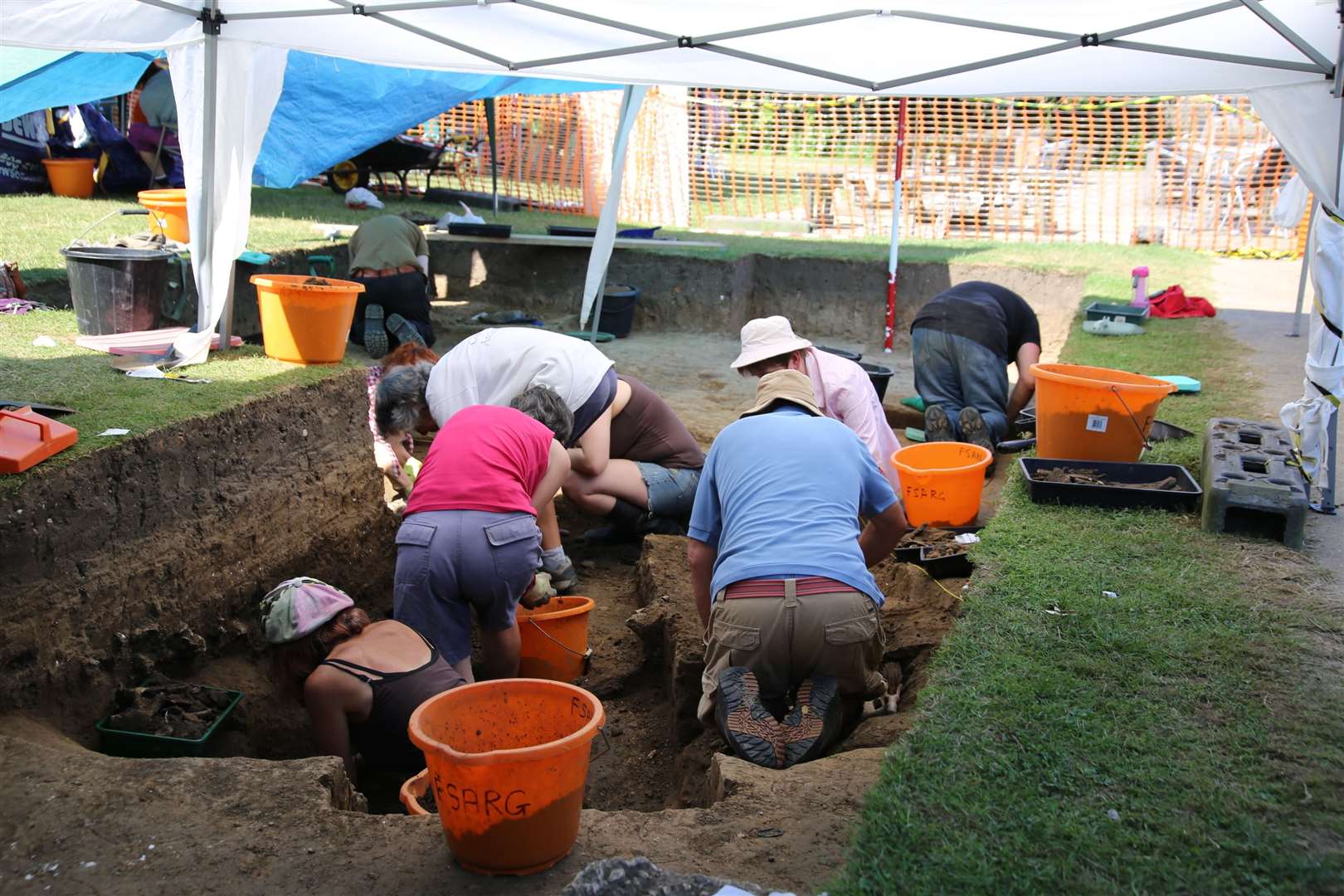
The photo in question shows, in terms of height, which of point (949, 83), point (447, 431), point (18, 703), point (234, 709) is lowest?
point (234, 709)

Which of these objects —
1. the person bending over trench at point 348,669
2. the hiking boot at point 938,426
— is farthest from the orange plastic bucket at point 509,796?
the hiking boot at point 938,426

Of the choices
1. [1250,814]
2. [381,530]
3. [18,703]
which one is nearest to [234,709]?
[18,703]

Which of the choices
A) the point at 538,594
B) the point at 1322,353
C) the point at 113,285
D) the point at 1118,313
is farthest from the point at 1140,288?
the point at 113,285

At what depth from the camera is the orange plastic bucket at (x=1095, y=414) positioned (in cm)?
488

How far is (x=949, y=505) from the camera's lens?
509 cm

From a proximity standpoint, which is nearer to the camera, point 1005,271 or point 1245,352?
point 1245,352

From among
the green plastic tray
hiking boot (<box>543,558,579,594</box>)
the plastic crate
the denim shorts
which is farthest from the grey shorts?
the plastic crate

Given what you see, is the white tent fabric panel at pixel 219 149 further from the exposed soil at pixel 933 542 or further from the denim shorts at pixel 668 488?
the exposed soil at pixel 933 542

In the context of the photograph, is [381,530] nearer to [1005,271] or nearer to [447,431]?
[447,431]

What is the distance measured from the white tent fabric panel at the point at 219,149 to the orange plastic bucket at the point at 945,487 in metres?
3.79

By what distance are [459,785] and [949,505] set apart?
3164mm

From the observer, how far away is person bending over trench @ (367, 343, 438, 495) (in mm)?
5238

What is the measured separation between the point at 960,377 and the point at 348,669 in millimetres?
4862

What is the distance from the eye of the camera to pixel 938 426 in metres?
7.23
